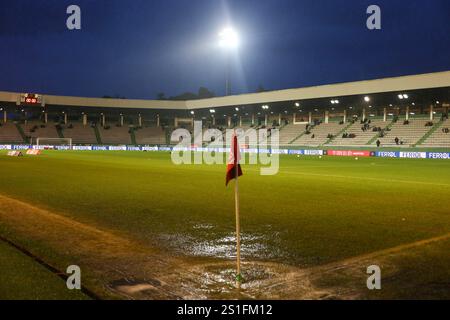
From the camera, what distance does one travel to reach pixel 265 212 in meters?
13.3

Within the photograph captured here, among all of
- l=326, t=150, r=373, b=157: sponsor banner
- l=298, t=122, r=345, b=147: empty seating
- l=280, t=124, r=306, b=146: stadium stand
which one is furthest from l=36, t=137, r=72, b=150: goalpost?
l=326, t=150, r=373, b=157: sponsor banner

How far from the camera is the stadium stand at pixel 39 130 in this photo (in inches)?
3206

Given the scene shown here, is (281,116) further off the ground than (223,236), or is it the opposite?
(281,116)

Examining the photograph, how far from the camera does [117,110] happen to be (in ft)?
280

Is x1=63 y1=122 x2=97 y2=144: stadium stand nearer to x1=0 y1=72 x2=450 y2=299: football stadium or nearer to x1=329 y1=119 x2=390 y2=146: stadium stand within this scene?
x1=329 y1=119 x2=390 y2=146: stadium stand

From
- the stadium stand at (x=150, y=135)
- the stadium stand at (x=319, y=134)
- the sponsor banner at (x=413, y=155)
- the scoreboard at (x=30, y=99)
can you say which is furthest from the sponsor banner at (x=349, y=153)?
the scoreboard at (x=30, y=99)

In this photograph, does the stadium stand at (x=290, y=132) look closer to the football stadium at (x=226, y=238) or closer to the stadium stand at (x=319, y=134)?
the stadium stand at (x=319, y=134)

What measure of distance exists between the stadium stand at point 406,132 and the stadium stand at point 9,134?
59.2m

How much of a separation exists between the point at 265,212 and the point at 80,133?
257 feet

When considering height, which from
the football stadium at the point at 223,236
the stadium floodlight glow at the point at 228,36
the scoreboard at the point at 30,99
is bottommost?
the football stadium at the point at 223,236

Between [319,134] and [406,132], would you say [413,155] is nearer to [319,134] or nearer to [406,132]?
[406,132]

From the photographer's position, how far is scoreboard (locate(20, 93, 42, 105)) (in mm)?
65438

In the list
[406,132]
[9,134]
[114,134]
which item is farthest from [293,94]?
[9,134]
